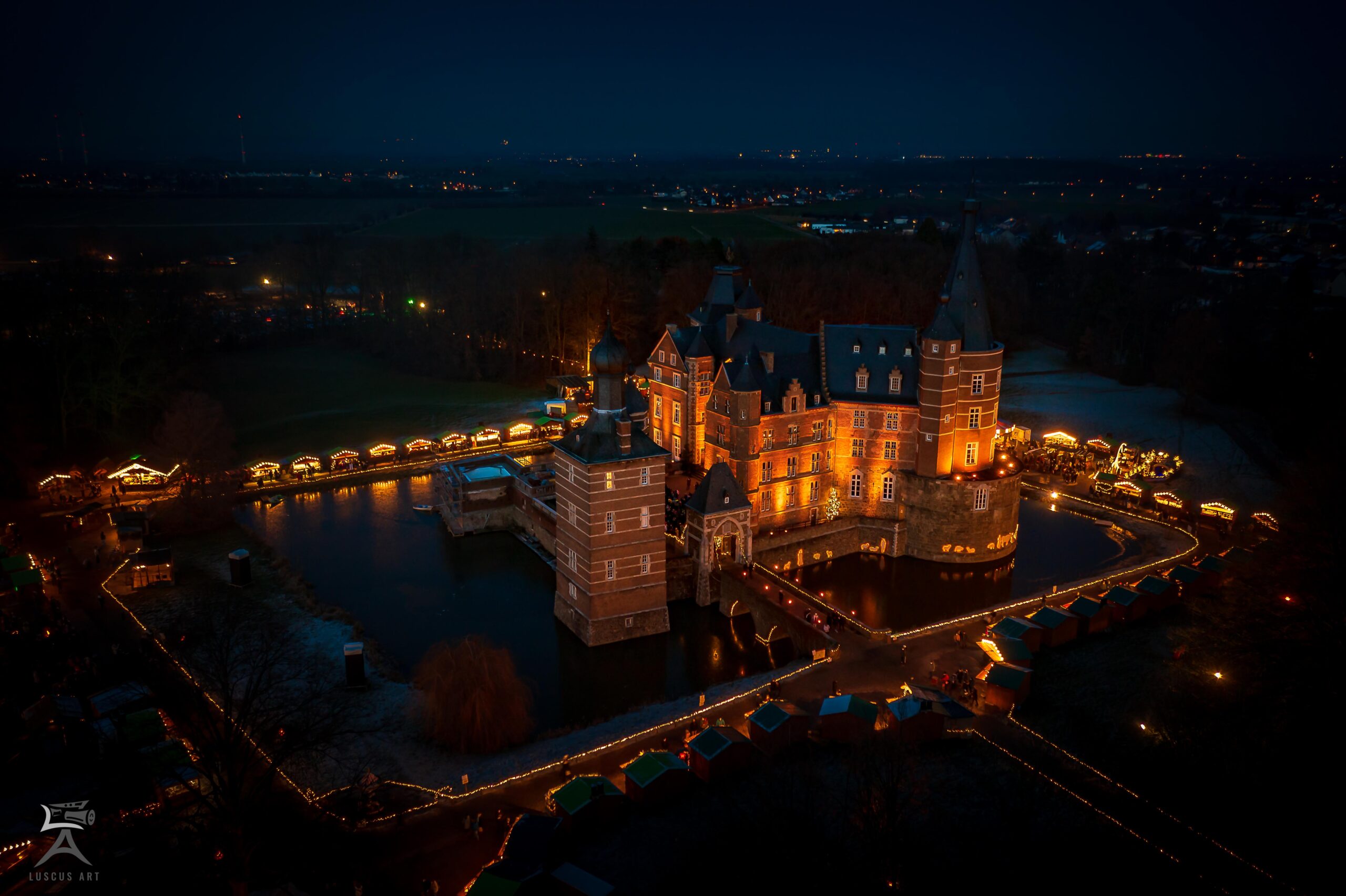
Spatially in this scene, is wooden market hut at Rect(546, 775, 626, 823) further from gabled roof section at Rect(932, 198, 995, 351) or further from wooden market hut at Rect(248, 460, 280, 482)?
wooden market hut at Rect(248, 460, 280, 482)

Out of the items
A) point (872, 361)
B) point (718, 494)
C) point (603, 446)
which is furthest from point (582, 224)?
point (603, 446)

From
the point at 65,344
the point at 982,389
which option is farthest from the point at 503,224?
the point at 982,389

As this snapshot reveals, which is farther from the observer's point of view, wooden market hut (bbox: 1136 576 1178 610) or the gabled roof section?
the gabled roof section

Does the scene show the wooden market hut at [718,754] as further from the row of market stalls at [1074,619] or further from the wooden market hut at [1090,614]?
the wooden market hut at [1090,614]

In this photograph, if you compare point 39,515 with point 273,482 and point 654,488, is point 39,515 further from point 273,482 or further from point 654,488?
point 654,488

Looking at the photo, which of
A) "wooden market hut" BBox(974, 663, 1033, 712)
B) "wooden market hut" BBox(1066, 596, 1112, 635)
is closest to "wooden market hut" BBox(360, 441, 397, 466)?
"wooden market hut" BBox(974, 663, 1033, 712)
